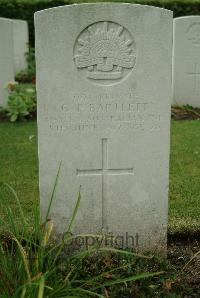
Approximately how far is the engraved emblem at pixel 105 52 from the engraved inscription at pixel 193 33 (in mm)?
5188

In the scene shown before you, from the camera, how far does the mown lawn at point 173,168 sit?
4.09 metres

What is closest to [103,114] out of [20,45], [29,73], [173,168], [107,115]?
[107,115]

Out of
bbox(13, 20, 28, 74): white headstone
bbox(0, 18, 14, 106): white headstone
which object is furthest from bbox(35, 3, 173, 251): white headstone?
bbox(13, 20, 28, 74): white headstone

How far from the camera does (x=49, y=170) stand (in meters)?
3.24

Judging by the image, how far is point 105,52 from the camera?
10.3ft

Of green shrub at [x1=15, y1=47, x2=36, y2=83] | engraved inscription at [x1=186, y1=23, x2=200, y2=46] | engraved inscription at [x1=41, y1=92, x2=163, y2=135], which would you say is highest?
engraved inscription at [x1=186, y1=23, x2=200, y2=46]

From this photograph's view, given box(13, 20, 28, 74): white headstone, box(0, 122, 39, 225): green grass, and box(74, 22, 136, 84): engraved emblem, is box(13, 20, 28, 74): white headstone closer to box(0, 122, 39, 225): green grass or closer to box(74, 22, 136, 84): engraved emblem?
box(0, 122, 39, 225): green grass

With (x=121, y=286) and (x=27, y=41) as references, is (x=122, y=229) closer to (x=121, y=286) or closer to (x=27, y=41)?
Answer: (x=121, y=286)

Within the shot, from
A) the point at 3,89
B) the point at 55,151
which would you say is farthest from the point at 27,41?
the point at 55,151

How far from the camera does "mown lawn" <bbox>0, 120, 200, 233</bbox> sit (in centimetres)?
409

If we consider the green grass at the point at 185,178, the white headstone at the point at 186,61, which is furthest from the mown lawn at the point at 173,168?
the white headstone at the point at 186,61

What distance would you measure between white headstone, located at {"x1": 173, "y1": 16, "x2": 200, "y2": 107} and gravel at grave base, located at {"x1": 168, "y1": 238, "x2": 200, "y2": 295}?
493 cm

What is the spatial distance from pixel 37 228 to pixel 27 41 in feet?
37.0

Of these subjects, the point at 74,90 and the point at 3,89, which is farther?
the point at 3,89
